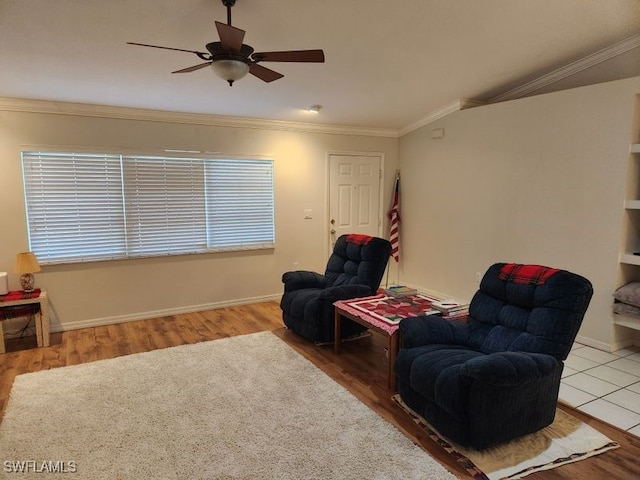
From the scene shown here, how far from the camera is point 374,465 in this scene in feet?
6.95

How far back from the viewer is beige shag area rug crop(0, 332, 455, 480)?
211 cm

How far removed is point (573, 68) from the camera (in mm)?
4184

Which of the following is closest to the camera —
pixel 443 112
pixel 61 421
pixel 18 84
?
pixel 61 421

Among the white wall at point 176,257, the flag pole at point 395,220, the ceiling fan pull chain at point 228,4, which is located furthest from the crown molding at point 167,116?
the ceiling fan pull chain at point 228,4

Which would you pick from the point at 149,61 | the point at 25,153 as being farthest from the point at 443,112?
the point at 25,153

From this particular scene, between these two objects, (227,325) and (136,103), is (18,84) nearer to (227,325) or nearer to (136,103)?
(136,103)

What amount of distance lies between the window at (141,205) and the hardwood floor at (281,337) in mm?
830

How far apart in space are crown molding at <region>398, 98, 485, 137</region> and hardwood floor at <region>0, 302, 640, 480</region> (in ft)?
10.00

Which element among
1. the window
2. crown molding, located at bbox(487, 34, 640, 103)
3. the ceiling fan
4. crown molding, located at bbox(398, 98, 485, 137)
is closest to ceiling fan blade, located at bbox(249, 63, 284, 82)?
the ceiling fan

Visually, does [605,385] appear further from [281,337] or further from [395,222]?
[395,222]

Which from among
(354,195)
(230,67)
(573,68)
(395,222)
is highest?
(573,68)

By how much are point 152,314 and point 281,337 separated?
173 cm

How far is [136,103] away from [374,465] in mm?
4030

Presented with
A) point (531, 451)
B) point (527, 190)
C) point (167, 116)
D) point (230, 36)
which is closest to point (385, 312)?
point (531, 451)
